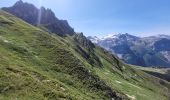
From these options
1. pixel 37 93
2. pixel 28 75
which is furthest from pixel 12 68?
pixel 37 93

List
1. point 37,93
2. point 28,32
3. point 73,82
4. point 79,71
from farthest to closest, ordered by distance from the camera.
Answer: point 28,32 < point 79,71 < point 73,82 < point 37,93

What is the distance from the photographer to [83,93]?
63.7 m

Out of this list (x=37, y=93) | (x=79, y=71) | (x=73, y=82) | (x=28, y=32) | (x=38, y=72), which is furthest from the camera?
(x=28, y=32)

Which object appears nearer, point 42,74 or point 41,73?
point 42,74

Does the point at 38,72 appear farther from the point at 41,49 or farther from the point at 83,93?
the point at 41,49

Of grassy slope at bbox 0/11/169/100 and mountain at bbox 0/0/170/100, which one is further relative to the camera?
grassy slope at bbox 0/11/169/100

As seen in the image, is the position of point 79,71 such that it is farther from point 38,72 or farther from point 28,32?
point 28,32

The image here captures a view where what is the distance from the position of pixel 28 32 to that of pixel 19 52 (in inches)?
1174

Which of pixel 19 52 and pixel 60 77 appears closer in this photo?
pixel 60 77

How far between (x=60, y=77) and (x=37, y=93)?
14926 mm

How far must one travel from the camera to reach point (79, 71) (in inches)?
2918

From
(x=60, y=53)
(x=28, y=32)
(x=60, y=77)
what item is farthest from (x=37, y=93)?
(x=28, y=32)

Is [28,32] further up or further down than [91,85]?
further up

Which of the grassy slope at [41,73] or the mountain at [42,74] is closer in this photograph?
the mountain at [42,74]
